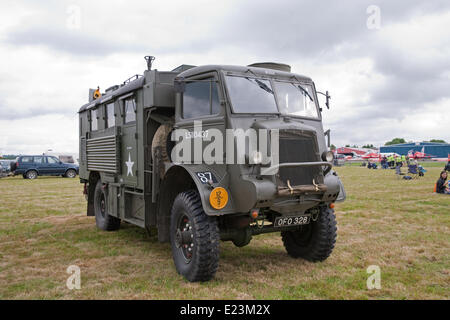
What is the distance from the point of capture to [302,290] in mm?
4734

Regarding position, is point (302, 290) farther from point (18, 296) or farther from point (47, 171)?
point (47, 171)

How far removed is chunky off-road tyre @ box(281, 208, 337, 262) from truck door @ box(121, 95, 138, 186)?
293 cm

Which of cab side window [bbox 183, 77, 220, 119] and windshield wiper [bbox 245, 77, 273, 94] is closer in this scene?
cab side window [bbox 183, 77, 220, 119]

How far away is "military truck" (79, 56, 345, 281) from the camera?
4.86m

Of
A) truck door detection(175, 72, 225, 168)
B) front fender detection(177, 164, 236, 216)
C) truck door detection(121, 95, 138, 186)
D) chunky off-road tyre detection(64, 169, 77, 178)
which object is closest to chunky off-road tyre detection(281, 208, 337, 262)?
front fender detection(177, 164, 236, 216)

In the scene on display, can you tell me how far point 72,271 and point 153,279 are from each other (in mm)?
1289

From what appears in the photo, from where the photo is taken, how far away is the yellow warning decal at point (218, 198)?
468 centimetres

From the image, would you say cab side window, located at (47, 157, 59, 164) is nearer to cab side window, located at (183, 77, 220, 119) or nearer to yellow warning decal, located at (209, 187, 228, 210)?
cab side window, located at (183, 77, 220, 119)

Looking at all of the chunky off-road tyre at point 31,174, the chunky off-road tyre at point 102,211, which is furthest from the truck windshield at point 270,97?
the chunky off-road tyre at point 31,174

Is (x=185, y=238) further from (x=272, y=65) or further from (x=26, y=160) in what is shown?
(x=26, y=160)

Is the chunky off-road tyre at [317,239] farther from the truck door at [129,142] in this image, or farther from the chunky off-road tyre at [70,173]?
the chunky off-road tyre at [70,173]

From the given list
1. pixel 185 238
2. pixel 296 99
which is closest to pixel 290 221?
pixel 185 238

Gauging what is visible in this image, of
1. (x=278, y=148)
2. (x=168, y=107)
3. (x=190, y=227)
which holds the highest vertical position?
(x=168, y=107)
